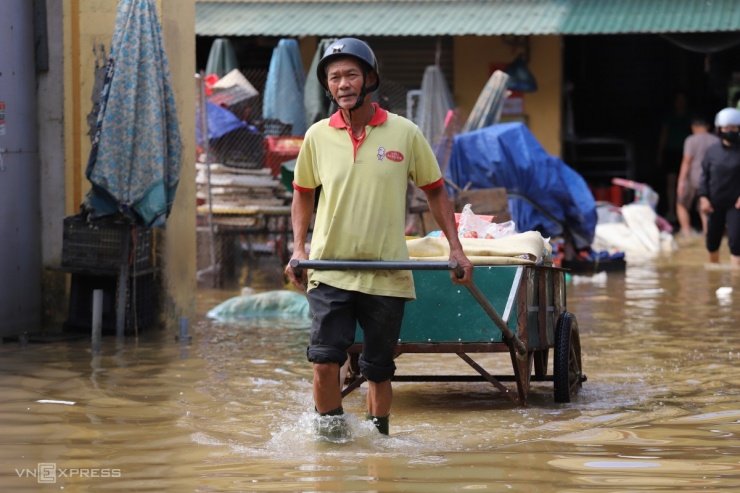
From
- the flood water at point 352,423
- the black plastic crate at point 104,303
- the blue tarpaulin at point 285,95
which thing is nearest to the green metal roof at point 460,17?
the blue tarpaulin at point 285,95

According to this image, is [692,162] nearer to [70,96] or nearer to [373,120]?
[70,96]

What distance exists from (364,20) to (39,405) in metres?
13.7

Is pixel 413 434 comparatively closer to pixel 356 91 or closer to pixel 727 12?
pixel 356 91

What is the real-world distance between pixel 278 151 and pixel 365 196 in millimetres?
9722

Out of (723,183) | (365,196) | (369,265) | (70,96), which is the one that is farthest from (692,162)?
(369,265)

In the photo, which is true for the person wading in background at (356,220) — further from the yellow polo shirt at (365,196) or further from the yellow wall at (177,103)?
the yellow wall at (177,103)

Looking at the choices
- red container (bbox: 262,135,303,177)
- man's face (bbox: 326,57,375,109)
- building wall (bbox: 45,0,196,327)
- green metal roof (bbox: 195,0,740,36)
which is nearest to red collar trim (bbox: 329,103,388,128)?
man's face (bbox: 326,57,375,109)

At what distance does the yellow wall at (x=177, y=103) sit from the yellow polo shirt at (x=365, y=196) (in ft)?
16.8

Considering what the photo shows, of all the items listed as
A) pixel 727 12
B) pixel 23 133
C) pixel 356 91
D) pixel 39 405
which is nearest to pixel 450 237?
pixel 356 91

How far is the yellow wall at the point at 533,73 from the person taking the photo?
20953mm

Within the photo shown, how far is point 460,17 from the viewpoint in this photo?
19766 millimetres

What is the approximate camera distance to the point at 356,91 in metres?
5.82

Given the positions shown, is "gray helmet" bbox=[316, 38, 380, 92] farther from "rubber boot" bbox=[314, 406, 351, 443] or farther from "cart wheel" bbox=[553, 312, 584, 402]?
"cart wheel" bbox=[553, 312, 584, 402]

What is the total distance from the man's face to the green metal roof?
13.5 metres
